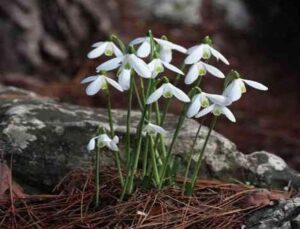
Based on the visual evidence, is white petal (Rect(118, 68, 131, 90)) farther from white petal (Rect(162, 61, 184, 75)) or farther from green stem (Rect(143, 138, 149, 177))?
green stem (Rect(143, 138, 149, 177))

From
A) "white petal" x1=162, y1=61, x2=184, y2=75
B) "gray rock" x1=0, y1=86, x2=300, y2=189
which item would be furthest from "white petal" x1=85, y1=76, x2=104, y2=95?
"gray rock" x1=0, y1=86, x2=300, y2=189

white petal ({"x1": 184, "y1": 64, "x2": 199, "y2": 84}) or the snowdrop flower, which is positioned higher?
white petal ({"x1": 184, "y1": 64, "x2": 199, "y2": 84})

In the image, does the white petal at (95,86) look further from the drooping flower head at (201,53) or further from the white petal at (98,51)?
the drooping flower head at (201,53)

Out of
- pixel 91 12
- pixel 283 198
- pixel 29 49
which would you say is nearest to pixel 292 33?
pixel 91 12

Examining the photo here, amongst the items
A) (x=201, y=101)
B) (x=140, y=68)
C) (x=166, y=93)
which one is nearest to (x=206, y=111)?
(x=201, y=101)

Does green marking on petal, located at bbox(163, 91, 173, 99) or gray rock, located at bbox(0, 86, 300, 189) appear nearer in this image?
green marking on petal, located at bbox(163, 91, 173, 99)
